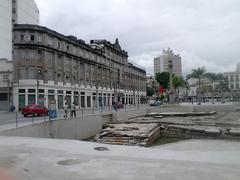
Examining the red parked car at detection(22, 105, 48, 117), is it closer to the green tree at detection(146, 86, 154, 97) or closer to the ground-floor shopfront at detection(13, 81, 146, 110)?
the ground-floor shopfront at detection(13, 81, 146, 110)

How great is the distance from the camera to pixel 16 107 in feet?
193

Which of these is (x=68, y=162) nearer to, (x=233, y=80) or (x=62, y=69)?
(x=62, y=69)

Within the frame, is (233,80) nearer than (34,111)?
No

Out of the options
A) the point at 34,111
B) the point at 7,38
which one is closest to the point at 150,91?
the point at 7,38

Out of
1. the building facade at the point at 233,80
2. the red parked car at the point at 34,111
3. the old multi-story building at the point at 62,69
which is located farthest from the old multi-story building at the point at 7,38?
the building facade at the point at 233,80

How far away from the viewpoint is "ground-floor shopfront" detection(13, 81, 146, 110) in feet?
192

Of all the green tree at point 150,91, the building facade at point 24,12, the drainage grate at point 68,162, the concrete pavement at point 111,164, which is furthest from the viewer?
the green tree at point 150,91

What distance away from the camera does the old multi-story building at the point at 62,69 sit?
58562 mm

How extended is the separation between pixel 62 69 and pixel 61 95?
5.22m

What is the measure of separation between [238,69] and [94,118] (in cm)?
14736

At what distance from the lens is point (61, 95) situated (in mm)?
65312

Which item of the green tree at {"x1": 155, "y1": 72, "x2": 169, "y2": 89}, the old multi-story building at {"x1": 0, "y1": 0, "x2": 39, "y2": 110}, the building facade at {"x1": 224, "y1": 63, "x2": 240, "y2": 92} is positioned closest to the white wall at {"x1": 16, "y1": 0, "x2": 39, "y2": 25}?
the old multi-story building at {"x1": 0, "y1": 0, "x2": 39, "y2": 110}

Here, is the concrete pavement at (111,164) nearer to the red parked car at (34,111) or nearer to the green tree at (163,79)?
the red parked car at (34,111)

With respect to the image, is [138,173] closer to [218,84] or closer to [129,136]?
[129,136]
